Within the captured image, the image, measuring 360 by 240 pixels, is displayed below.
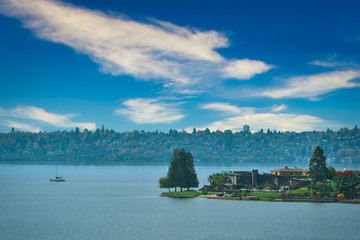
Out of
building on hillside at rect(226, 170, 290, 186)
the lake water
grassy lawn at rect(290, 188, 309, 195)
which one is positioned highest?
building on hillside at rect(226, 170, 290, 186)

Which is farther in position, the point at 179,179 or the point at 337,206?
the point at 179,179

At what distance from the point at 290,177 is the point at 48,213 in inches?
2948

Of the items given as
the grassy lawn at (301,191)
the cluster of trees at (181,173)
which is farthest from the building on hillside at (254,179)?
the cluster of trees at (181,173)

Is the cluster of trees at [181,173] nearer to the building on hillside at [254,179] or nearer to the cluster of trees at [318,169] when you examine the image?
the building on hillside at [254,179]

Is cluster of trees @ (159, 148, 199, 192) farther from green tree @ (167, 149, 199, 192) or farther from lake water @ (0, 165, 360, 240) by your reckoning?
lake water @ (0, 165, 360, 240)

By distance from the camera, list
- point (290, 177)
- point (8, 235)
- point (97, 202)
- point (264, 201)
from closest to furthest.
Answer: point (8, 235)
point (264, 201)
point (97, 202)
point (290, 177)

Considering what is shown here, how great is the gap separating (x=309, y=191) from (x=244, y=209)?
25294mm

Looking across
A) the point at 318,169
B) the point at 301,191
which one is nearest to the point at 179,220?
the point at 301,191

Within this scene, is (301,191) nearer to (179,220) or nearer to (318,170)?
(318,170)

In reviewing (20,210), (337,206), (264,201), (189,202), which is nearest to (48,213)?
(20,210)

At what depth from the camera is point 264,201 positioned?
12019 centimetres

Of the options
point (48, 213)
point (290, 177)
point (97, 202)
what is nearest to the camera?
→ point (48, 213)

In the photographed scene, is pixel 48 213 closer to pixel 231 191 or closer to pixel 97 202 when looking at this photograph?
pixel 97 202

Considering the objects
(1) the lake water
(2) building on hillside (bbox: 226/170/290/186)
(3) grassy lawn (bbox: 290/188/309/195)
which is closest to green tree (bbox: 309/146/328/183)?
(3) grassy lawn (bbox: 290/188/309/195)
